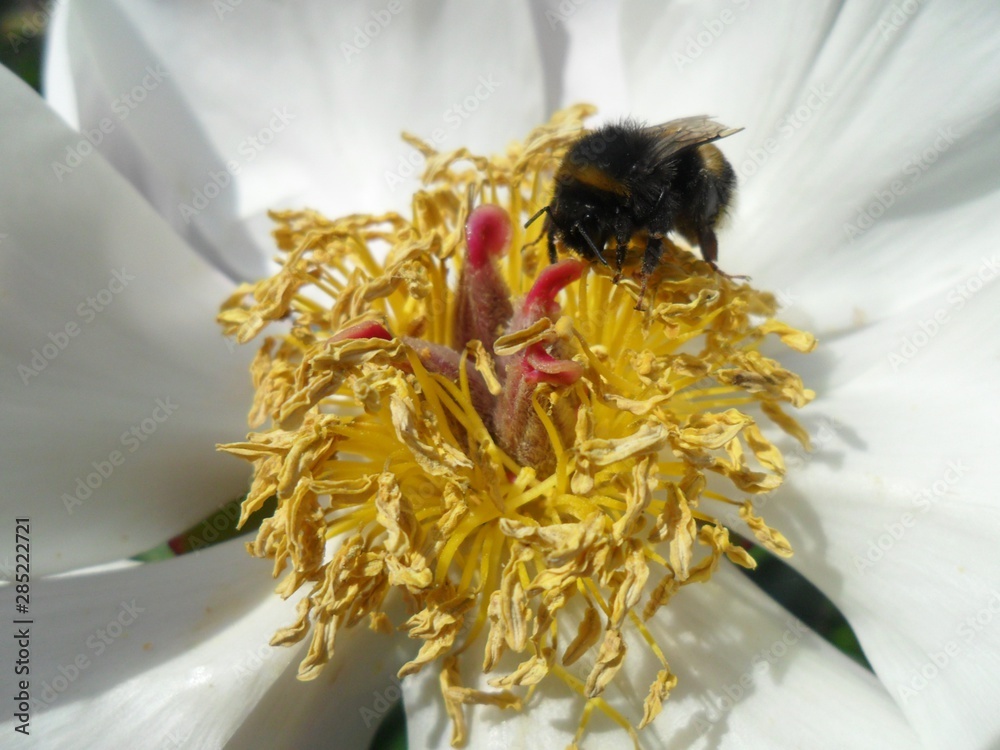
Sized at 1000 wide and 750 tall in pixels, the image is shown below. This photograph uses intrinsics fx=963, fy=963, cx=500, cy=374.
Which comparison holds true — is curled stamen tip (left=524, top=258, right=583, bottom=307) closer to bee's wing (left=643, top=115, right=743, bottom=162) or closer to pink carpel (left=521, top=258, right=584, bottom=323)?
pink carpel (left=521, top=258, right=584, bottom=323)

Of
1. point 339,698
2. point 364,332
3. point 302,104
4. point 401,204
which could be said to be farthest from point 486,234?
point 339,698

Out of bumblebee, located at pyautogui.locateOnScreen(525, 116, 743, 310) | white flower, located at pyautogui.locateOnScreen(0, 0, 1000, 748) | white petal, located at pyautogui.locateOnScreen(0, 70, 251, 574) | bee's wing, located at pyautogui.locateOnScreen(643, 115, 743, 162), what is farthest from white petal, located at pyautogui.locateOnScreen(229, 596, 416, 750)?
bee's wing, located at pyautogui.locateOnScreen(643, 115, 743, 162)

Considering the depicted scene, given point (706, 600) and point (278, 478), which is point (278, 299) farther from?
point (706, 600)

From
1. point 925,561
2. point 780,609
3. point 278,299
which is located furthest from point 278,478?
point 925,561

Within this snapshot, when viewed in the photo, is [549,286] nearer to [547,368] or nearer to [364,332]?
[547,368]

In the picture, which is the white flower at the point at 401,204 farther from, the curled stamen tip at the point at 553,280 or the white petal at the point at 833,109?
the curled stamen tip at the point at 553,280
